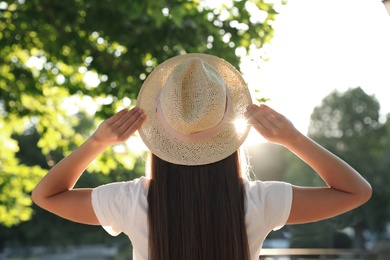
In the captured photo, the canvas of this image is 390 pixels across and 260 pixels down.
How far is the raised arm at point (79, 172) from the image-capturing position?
2.24 m

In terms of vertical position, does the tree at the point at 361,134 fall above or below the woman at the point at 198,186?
above

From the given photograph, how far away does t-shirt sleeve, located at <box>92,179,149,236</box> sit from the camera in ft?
7.29

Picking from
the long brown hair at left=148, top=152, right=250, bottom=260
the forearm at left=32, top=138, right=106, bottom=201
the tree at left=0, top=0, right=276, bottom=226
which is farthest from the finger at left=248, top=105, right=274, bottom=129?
the tree at left=0, top=0, right=276, bottom=226

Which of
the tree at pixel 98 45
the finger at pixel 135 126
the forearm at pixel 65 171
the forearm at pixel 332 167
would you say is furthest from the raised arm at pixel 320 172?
the tree at pixel 98 45

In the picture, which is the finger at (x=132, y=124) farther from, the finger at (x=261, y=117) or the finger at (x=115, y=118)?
the finger at (x=261, y=117)

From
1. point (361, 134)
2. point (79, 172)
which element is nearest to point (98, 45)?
point (79, 172)

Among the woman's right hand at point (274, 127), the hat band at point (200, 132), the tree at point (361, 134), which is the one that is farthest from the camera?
the tree at point (361, 134)

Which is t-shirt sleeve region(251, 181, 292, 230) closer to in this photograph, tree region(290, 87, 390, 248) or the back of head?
the back of head

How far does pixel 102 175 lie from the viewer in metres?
9.09

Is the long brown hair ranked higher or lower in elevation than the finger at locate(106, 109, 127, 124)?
lower

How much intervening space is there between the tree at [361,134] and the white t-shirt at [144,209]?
36.5 m

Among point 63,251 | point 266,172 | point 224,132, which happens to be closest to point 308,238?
point 266,172

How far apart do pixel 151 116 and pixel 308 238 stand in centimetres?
3439

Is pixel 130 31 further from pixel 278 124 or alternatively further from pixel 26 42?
pixel 278 124
